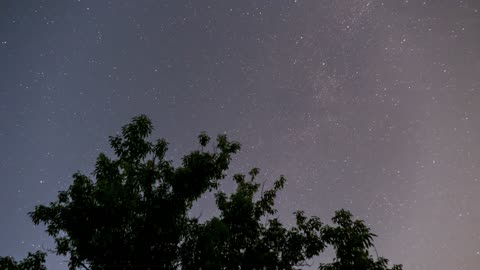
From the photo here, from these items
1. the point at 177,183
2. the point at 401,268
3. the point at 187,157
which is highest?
the point at 187,157

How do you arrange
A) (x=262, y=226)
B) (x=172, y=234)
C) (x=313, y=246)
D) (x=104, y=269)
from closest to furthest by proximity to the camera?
1. (x=104, y=269)
2. (x=172, y=234)
3. (x=313, y=246)
4. (x=262, y=226)

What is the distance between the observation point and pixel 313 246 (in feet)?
37.1

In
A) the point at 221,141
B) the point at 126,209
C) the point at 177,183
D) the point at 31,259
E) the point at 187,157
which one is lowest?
the point at 31,259

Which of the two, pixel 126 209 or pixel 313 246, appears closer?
pixel 126 209

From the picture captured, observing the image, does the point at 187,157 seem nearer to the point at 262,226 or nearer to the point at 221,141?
the point at 221,141

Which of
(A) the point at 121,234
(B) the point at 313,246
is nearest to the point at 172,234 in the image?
(A) the point at 121,234

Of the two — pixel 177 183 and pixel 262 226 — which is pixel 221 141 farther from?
pixel 262 226

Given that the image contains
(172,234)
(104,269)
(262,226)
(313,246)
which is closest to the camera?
(104,269)

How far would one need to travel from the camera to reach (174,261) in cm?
1072

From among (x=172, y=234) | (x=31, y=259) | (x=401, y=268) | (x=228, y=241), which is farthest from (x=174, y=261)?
(x=401, y=268)

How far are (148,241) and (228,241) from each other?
252 cm

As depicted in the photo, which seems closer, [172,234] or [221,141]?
[172,234]

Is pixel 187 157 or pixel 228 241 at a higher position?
pixel 187 157

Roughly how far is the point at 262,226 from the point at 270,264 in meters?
1.49
